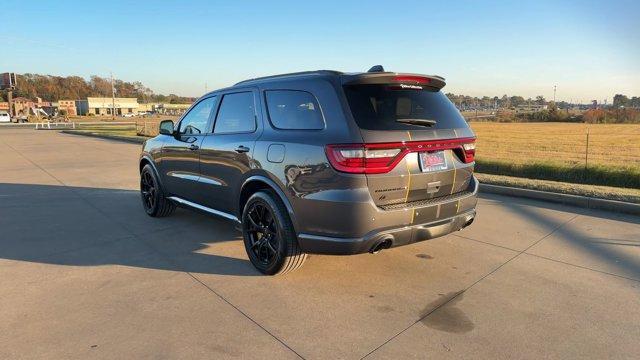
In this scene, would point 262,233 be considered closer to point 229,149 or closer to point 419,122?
point 229,149

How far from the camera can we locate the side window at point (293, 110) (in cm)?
367

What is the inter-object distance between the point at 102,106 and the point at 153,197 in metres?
132

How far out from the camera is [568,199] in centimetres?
705

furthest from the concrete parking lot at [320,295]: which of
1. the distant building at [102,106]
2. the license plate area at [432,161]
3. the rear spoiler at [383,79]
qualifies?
the distant building at [102,106]

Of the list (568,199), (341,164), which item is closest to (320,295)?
(341,164)

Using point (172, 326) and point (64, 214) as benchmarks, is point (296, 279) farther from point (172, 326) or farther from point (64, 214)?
point (64, 214)

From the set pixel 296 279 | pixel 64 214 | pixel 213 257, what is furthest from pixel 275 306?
pixel 64 214

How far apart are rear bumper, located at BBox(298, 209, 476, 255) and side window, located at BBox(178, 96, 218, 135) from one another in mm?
2275

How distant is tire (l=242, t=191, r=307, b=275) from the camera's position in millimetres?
3854

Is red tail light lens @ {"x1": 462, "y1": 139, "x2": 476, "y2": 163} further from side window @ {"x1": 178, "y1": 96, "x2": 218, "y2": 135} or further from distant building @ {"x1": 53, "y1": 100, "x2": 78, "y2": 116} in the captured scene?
distant building @ {"x1": 53, "y1": 100, "x2": 78, "y2": 116}

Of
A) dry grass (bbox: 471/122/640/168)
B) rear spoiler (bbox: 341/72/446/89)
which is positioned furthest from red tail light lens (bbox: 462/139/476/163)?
dry grass (bbox: 471/122/640/168)

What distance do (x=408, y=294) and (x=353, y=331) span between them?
0.81m

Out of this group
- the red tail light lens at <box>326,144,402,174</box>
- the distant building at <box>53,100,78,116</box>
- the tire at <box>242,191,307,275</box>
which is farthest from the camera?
the distant building at <box>53,100,78,116</box>

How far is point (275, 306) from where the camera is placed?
355 cm
